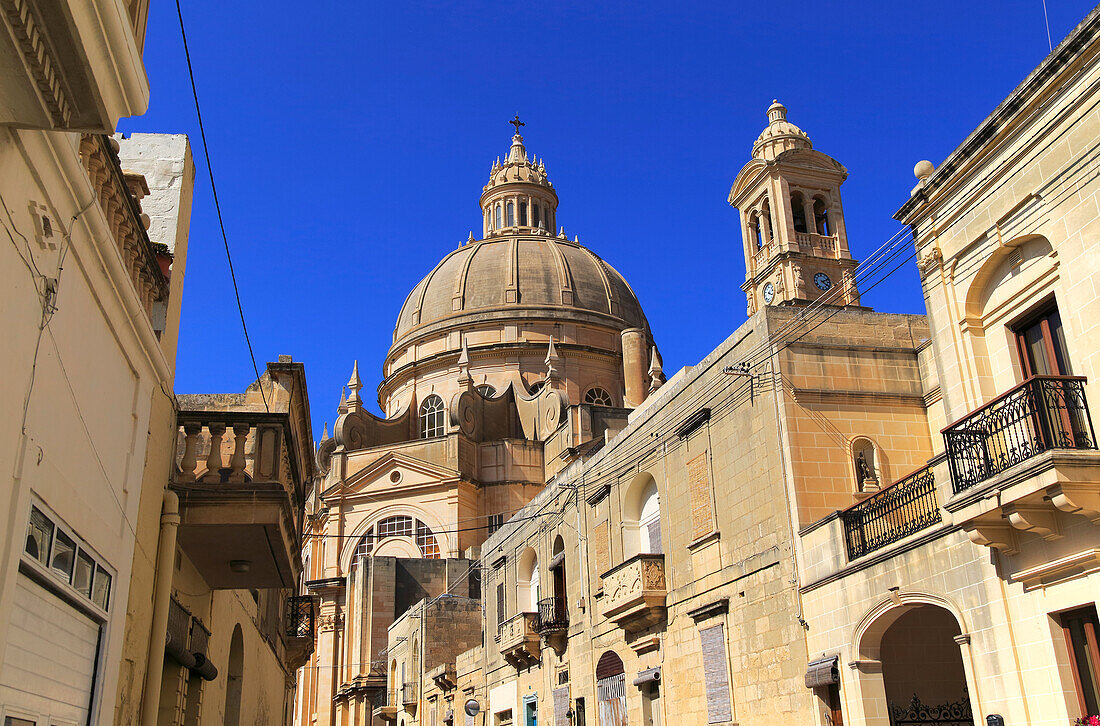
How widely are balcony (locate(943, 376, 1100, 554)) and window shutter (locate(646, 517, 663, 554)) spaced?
997 centimetres

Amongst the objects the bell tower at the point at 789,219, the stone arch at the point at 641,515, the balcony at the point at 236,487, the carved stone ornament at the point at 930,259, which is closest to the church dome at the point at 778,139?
the bell tower at the point at 789,219

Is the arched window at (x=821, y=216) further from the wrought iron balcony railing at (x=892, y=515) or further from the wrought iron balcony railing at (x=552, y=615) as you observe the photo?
the wrought iron balcony railing at (x=892, y=515)

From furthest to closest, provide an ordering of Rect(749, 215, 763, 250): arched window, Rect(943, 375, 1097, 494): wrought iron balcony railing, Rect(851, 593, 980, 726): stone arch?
Rect(749, 215, 763, 250): arched window → Rect(851, 593, 980, 726): stone arch → Rect(943, 375, 1097, 494): wrought iron balcony railing

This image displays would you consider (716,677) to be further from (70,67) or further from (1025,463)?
(70,67)

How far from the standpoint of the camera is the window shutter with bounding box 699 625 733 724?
666 inches

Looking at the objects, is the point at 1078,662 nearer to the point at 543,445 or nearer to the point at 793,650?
Answer: the point at 793,650

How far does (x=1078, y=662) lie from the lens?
406 inches

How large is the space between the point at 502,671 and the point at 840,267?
52.3ft

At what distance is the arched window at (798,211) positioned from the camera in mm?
32000

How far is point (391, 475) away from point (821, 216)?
24.0 m

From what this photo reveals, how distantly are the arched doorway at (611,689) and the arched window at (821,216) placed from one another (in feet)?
54.9

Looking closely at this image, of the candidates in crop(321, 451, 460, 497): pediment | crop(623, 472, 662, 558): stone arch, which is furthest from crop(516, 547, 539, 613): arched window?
crop(321, 451, 460, 497): pediment

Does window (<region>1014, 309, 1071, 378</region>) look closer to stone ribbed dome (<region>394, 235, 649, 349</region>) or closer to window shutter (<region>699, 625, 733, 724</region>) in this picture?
window shutter (<region>699, 625, 733, 724</region>)

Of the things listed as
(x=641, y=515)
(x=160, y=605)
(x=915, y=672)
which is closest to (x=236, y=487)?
(x=160, y=605)
